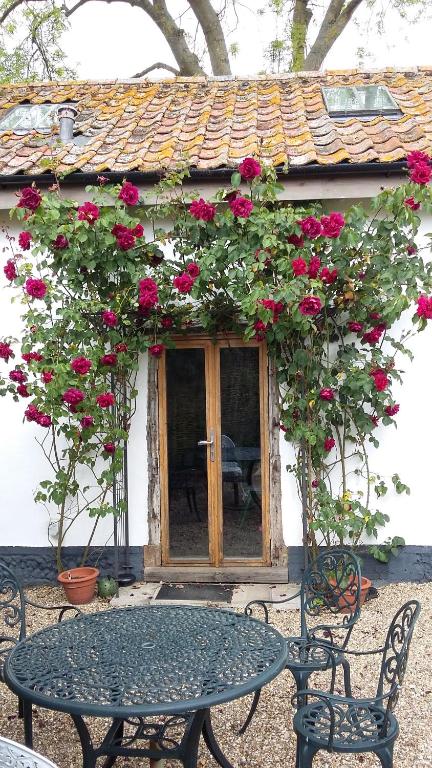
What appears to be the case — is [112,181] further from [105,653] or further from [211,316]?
[105,653]

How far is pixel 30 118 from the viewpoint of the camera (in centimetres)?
700

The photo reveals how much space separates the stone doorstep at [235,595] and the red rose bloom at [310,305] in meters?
2.20

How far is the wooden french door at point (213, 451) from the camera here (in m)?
5.47

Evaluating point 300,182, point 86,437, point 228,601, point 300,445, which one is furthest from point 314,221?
point 228,601

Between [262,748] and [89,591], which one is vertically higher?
[89,591]

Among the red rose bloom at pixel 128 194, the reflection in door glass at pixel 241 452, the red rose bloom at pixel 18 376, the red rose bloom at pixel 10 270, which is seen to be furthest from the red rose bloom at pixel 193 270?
the red rose bloom at pixel 18 376

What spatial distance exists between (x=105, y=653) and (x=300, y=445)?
2.95 meters

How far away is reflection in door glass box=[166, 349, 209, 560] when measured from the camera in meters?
5.52

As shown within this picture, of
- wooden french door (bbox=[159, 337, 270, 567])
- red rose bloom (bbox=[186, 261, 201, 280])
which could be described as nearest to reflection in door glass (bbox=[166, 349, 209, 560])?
wooden french door (bbox=[159, 337, 270, 567])

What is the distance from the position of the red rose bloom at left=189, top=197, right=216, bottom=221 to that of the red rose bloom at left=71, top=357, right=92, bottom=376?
1305 millimetres

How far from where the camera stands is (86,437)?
4973 mm

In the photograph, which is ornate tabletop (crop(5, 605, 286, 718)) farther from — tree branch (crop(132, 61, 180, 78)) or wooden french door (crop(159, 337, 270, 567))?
tree branch (crop(132, 61, 180, 78))

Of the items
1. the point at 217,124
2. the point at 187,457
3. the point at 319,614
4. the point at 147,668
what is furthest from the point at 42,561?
the point at 217,124

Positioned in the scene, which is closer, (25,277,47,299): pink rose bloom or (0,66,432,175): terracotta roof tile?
(25,277,47,299): pink rose bloom
